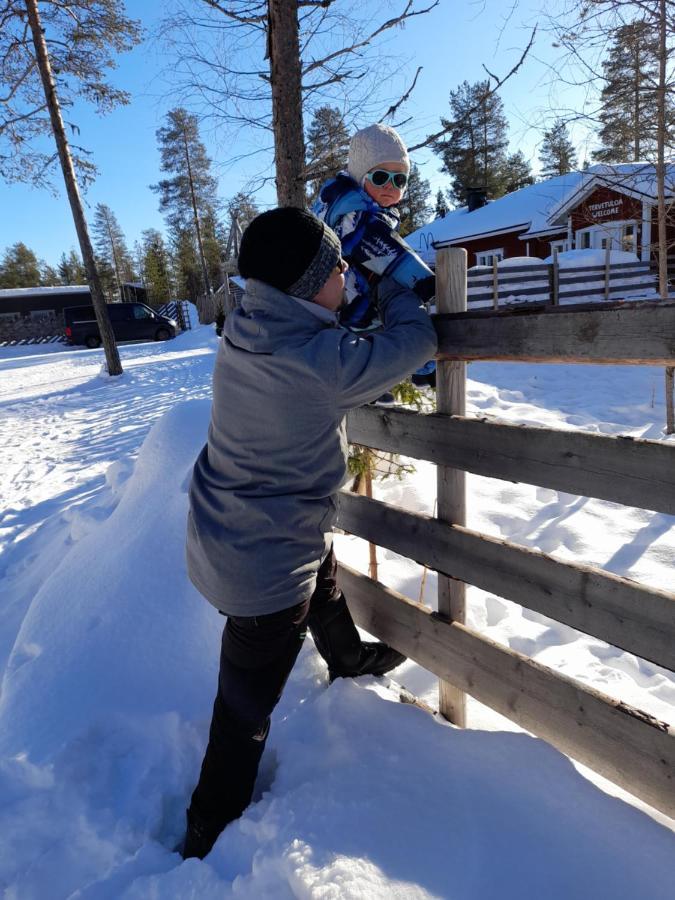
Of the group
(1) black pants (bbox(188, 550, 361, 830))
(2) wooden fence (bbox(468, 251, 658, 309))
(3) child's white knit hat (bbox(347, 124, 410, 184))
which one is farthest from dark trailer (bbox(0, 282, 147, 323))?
(1) black pants (bbox(188, 550, 361, 830))

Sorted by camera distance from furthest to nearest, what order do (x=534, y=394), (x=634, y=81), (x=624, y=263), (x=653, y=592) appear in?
(x=624, y=263) → (x=534, y=394) → (x=634, y=81) → (x=653, y=592)

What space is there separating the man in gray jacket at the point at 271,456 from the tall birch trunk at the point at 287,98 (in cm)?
288

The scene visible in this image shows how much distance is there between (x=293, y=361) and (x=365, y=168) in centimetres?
107

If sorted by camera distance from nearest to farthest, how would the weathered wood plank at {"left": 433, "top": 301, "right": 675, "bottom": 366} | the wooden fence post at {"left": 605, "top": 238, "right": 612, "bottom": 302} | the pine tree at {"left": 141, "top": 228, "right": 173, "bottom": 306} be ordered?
the weathered wood plank at {"left": 433, "top": 301, "right": 675, "bottom": 366}
the wooden fence post at {"left": 605, "top": 238, "right": 612, "bottom": 302}
the pine tree at {"left": 141, "top": 228, "right": 173, "bottom": 306}

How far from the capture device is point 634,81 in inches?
227

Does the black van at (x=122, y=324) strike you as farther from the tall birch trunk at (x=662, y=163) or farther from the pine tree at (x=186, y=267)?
the tall birch trunk at (x=662, y=163)

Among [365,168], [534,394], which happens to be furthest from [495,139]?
[365,168]

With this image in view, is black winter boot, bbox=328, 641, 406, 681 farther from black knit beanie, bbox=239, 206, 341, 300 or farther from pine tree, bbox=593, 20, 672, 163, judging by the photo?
pine tree, bbox=593, 20, 672, 163

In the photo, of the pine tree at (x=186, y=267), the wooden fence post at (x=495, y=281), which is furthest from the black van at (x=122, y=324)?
the pine tree at (x=186, y=267)

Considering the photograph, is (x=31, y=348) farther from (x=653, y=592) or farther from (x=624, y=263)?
(x=653, y=592)

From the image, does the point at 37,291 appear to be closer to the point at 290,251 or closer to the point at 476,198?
the point at 476,198

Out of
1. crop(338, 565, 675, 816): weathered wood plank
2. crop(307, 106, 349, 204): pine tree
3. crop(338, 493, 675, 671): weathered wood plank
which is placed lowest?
crop(338, 565, 675, 816): weathered wood plank

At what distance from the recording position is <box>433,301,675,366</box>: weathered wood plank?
141cm

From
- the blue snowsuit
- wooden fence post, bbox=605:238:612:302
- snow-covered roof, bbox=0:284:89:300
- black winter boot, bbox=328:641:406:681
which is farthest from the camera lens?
snow-covered roof, bbox=0:284:89:300
